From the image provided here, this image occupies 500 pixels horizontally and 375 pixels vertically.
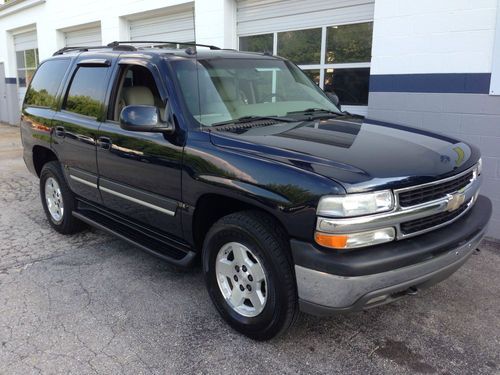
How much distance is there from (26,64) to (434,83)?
1584cm

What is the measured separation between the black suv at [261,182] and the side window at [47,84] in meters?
0.28

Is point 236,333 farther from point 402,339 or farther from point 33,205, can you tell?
point 33,205

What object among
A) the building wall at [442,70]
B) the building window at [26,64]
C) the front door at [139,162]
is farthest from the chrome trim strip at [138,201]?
the building window at [26,64]

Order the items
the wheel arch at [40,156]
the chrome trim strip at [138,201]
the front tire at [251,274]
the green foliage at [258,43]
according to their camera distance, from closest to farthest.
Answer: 1. the front tire at [251,274]
2. the chrome trim strip at [138,201]
3. the wheel arch at [40,156]
4. the green foliage at [258,43]

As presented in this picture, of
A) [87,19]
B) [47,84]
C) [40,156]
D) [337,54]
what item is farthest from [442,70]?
[87,19]

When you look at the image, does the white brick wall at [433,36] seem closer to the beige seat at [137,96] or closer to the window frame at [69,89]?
the beige seat at [137,96]

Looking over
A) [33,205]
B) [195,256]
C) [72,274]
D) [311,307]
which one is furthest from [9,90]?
[311,307]

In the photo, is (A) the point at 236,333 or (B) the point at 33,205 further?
(B) the point at 33,205

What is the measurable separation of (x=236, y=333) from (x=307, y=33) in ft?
18.6

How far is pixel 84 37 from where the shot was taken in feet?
43.7

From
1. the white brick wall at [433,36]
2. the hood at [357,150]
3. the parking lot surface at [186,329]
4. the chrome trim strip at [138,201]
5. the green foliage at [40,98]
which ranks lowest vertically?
the parking lot surface at [186,329]

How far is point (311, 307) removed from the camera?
2.66m

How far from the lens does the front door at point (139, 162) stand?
3.51 metres

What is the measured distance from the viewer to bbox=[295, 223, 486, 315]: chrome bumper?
253 cm
